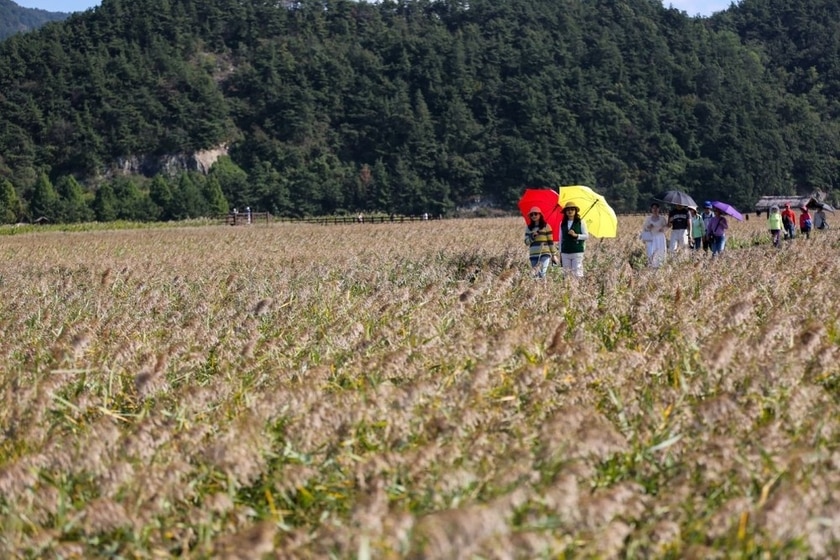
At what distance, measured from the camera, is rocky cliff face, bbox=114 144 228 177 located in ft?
421

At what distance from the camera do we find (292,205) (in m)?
107

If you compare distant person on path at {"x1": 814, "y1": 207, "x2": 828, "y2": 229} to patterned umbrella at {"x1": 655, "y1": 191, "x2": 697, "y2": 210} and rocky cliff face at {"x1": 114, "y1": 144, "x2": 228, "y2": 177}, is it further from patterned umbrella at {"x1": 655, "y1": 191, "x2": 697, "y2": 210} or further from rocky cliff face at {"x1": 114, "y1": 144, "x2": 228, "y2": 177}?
rocky cliff face at {"x1": 114, "y1": 144, "x2": 228, "y2": 177}

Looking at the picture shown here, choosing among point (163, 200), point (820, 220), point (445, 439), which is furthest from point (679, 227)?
point (163, 200)

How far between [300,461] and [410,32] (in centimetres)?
15650

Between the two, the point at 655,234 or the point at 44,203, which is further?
the point at 44,203

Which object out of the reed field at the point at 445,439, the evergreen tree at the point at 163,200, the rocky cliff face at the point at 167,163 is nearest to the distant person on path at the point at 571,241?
the reed field at the point at 445,439

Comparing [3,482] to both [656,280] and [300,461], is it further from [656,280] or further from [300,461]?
[656,280]

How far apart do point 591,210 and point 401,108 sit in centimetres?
11469

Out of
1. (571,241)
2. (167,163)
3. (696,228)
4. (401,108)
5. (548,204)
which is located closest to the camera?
(571,241)

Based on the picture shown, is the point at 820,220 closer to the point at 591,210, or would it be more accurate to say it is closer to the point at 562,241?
the point at 591,210

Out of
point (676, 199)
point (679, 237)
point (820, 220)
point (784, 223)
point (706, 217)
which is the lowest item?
point (820, 220)

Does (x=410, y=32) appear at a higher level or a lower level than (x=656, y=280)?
higher

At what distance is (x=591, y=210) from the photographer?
16.7 m

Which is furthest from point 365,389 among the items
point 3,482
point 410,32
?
point 410,32
